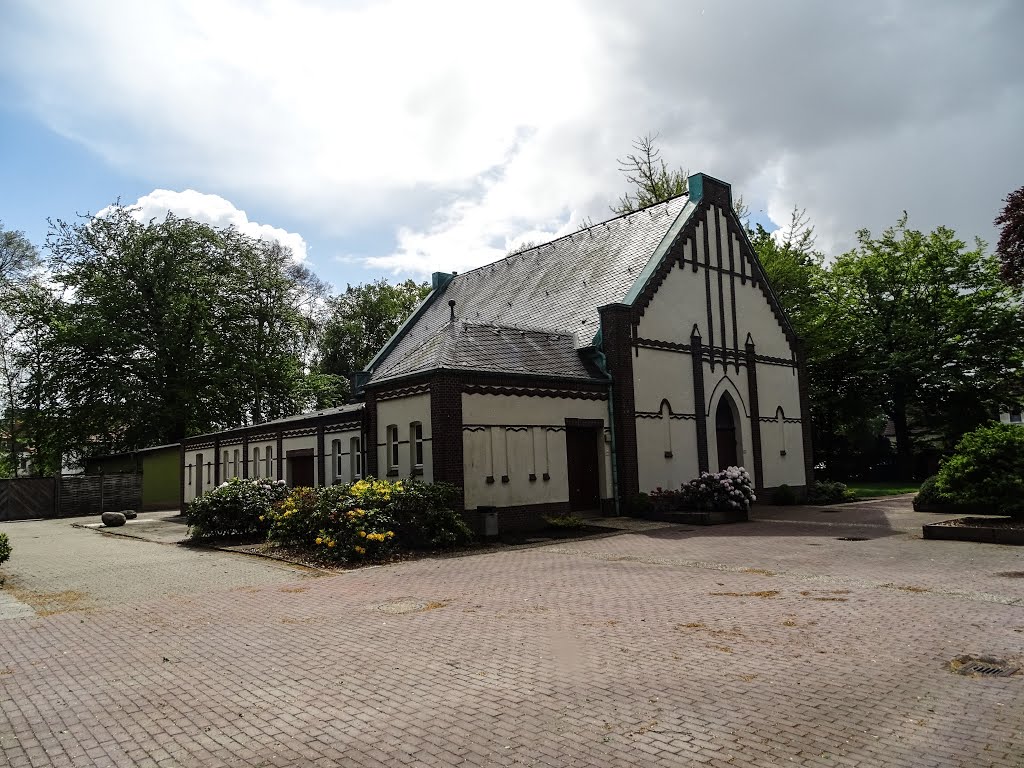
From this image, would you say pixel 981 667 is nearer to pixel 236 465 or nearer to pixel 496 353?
pixel 496 353

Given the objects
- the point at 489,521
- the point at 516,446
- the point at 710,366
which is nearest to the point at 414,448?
the point at 516,446

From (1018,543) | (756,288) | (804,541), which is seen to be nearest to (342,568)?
(804,541)

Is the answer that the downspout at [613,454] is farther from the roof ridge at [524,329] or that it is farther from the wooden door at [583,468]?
the roof ridge at [524,329]

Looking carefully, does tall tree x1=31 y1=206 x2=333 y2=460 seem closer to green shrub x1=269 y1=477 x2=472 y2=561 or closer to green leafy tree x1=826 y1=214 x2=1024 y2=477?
green shrub x1=269 y1=477 x2=472 y2=561

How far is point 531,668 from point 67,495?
37062 millimetres

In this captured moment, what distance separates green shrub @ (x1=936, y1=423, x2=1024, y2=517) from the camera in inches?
617

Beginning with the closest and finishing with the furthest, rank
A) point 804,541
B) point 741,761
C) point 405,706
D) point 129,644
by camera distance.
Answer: point 741,761 < point 405,706 < point 129,644 < point 804,541

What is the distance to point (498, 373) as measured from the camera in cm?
1881

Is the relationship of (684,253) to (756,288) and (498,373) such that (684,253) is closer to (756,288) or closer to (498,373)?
(756,288)

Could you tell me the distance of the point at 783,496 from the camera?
26.6 meters

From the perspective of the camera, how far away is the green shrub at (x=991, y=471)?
1568 cm

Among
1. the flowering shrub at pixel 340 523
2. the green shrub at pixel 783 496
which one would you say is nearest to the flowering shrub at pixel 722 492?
the green shrub at pixel 783 496

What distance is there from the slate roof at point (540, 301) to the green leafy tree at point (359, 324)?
80.7 feet

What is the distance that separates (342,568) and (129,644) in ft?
19.0
